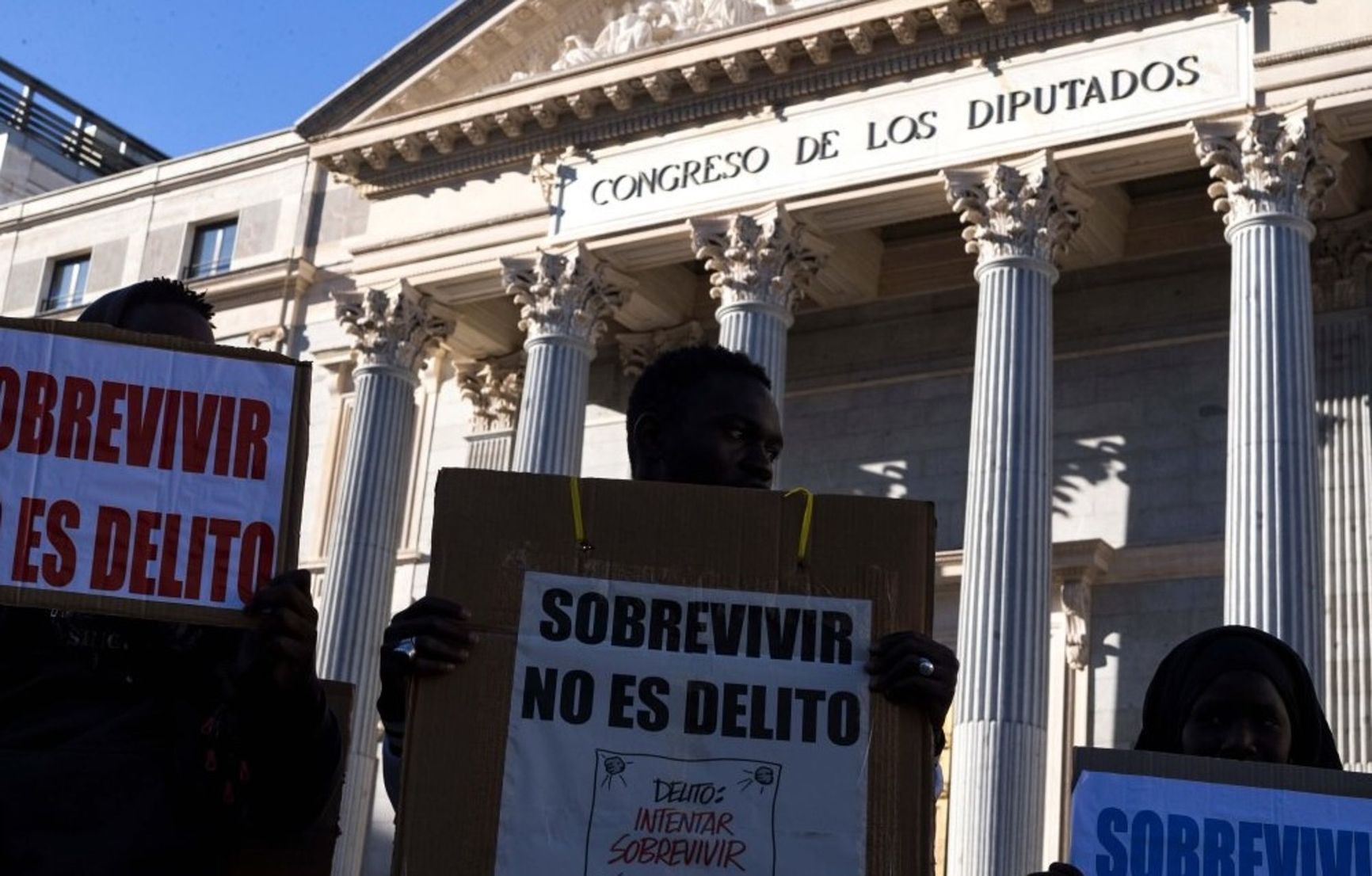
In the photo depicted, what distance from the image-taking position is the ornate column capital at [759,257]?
25047 millimetres

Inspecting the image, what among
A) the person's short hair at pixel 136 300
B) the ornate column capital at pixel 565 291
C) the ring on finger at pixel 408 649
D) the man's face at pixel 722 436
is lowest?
the ring on finger at pixel 408 649

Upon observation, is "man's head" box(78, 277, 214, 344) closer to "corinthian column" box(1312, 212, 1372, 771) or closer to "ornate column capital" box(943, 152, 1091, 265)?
"corinthian column" box(1312, 212, 1372, 771)

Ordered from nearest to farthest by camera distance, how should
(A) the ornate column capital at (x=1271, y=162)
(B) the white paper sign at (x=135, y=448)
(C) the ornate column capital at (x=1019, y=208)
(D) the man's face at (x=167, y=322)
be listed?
(B) the white paper sign at (x=135, y=448)
(D) the man's face at (x=167, y=322)
(A) the ornate column capital at (x=1271, y=162)
(C) the ornate column capital at (x=1019, y=208)

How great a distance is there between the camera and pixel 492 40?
28688mm

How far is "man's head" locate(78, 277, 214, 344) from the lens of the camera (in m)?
5.59

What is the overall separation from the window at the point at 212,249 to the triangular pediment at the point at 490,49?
5.28 m

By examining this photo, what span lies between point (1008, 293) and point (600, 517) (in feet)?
61.7

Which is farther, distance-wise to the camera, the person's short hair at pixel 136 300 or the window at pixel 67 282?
the window at pixel 67 282

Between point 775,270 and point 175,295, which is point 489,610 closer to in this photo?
point 175,295

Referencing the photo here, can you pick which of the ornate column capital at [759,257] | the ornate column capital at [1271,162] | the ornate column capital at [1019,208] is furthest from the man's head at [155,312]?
the ornate column capital at [759,257]

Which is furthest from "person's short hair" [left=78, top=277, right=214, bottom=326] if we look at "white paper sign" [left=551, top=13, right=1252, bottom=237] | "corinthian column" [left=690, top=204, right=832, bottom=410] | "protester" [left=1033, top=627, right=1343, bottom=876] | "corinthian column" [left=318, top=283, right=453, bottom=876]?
"corinthian column" [left=318, top=283, right=453, bottom=876]

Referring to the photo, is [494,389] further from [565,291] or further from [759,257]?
[759,257]

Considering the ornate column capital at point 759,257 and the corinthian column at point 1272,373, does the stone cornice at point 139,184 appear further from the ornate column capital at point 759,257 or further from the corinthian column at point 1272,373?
the corinthian column at point 1272,373

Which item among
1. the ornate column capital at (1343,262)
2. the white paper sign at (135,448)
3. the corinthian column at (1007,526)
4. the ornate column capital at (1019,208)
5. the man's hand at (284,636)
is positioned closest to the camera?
the man's hand at (284,636)
